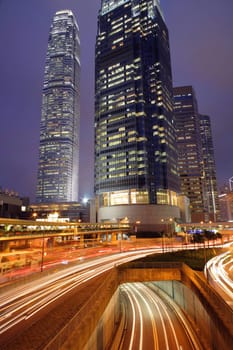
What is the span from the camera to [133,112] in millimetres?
132125

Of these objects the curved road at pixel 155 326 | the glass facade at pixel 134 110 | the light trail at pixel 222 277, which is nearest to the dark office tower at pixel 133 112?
the glass facade at pixel 134 110

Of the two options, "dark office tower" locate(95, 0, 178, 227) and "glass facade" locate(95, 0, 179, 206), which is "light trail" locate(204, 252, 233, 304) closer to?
"dark office tower" locate(95, 0, 178, 227)

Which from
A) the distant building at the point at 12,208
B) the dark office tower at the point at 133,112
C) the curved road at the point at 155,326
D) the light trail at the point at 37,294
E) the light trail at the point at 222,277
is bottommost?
the curved road at the point at 155,326

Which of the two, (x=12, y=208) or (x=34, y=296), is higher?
(x=12, y=208)

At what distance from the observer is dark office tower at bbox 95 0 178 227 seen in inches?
4941

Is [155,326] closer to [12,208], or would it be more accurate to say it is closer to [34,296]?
[34,296]

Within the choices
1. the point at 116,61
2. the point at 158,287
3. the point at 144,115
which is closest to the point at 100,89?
the point at 116,61

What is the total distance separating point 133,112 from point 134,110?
1514mm

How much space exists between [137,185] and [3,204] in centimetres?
7346

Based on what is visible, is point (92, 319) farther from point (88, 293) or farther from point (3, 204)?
point (3, 204)

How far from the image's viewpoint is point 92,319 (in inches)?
659

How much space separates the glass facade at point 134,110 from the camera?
12600cm

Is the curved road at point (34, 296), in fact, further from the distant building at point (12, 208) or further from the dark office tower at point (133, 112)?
the distant building at point (12, 208)

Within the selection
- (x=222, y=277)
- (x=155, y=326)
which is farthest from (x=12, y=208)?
(x=222, y=277)
